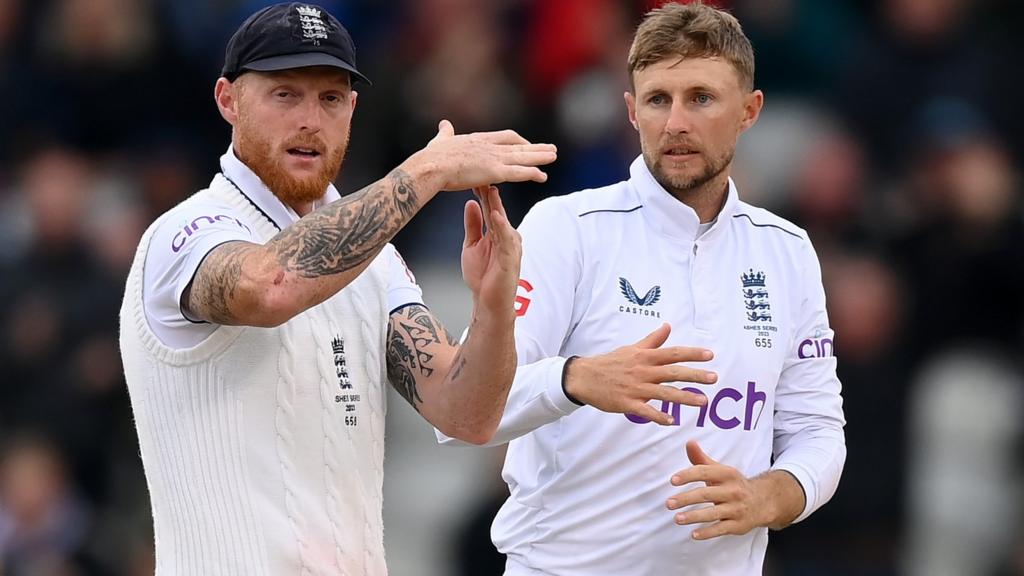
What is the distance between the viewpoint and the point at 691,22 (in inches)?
234

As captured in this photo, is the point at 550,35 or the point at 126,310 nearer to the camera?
the point at 126,310

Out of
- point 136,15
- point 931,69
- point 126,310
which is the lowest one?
point 126,310

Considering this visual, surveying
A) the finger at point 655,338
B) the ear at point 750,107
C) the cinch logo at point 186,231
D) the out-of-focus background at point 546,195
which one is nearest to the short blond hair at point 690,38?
the ear at point 750,107

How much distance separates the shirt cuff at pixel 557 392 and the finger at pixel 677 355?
1.00ft

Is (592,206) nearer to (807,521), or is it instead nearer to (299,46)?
(299,46)

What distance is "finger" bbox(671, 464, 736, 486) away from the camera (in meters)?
5.45

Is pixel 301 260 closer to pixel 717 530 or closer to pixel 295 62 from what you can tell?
pixel 295 62

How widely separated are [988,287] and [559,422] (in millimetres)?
4734

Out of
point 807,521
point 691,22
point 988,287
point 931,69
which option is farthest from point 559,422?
point 931,69

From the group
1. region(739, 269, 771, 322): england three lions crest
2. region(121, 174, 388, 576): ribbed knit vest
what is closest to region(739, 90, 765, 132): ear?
region(739, 269, 771, 322): england three lions crest

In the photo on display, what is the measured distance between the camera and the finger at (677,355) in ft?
17.2

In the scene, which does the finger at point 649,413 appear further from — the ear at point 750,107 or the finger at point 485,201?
the ear at point 750,107

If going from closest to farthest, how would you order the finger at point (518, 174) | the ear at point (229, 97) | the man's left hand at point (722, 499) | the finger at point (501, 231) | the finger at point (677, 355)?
the finger at point (518, 174), the finger at point (501, 231), the finger at point (677, 355), the ear at point (229, 97), the man's left hand at point (722, 499)

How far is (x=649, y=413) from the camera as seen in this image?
5.22 m
